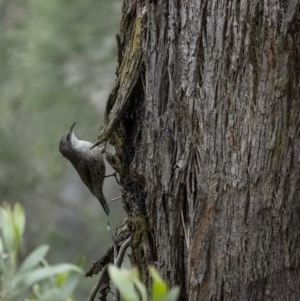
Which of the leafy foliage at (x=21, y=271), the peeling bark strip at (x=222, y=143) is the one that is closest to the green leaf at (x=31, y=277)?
the leafy foliage at (x=21, y=271)

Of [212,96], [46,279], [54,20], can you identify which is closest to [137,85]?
[212,96]

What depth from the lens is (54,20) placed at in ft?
31.4

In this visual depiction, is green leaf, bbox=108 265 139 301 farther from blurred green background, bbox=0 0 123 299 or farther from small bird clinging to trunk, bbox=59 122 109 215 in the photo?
blurred green background, bbox=0 0 123 299

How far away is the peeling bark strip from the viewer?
3.01m

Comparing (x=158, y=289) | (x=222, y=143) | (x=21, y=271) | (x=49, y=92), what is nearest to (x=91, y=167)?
(x=222, y=143)

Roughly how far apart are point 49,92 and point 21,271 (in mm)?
7954

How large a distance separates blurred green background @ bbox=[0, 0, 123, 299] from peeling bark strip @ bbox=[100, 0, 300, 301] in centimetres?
617

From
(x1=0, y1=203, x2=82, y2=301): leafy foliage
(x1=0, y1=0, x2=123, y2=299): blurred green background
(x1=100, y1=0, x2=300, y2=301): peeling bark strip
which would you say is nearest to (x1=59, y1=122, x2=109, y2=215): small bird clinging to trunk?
(x1=100, y1=0, x2=300, y2=301): peeling bark strip

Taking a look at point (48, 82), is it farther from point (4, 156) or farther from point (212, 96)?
point (212, 96)

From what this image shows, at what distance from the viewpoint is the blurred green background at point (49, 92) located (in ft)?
31.6

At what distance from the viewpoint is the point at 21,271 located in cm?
206

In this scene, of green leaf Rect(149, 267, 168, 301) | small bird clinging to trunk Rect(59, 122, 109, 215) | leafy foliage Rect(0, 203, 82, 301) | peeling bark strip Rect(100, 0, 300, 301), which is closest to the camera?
green leaf Rect(149, 267, 168, 301)

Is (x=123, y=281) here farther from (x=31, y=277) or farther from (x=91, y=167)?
(x=91, y=167)

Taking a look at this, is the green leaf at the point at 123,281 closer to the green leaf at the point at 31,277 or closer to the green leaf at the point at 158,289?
the green leaf at the point at 158,289
